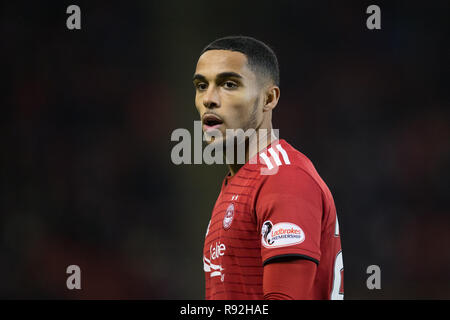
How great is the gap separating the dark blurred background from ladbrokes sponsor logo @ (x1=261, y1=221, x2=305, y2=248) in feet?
14.4

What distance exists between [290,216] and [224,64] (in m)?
0.79

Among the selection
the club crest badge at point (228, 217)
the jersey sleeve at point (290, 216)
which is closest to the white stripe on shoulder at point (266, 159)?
the jersey sleeve at point (290, 216)

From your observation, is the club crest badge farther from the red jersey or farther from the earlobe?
the earlobe

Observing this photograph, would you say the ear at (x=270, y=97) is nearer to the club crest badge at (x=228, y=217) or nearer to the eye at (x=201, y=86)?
the eye at (x=201, y=86)

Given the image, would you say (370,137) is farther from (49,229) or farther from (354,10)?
(49,229)

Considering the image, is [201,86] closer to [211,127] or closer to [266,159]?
[211,127]

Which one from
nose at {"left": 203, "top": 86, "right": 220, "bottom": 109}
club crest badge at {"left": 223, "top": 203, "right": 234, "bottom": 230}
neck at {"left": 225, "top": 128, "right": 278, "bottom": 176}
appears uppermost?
nose at {"left": 203, "top": 86, "right": 220, "bottom": 109}

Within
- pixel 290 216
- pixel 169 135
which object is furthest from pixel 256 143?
pixel 169 135

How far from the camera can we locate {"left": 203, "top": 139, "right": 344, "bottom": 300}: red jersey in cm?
206

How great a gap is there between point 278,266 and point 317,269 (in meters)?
0.27

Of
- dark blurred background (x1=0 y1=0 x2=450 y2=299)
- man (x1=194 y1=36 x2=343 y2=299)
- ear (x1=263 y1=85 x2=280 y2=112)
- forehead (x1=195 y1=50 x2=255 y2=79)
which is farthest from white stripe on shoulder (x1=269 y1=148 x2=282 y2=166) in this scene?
dark blurred background (x1=0 y1=0 x2=450 y2=299)

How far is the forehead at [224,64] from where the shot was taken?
8.24 ft

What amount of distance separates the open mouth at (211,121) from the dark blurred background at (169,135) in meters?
4.08

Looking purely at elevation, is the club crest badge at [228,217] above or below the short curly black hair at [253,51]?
below
